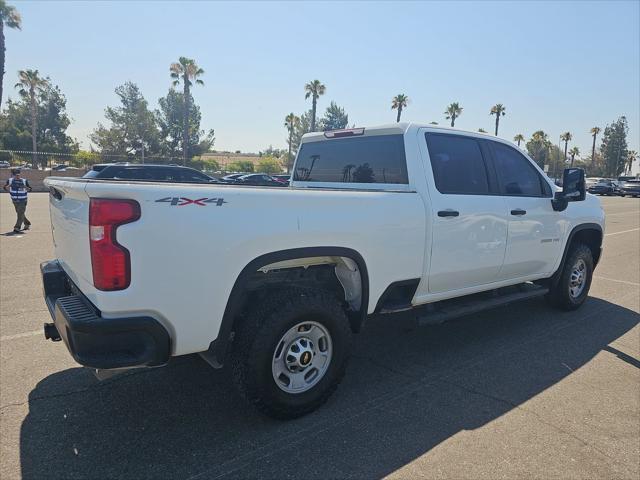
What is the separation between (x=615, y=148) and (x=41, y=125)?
109 m

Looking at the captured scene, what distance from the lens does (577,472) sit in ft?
8.64

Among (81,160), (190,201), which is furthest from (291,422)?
(81,160)

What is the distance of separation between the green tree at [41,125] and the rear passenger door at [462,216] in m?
63.8

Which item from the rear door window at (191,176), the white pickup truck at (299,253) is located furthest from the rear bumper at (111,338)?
the rear door window at (191,176)

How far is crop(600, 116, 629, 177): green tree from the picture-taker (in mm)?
99575

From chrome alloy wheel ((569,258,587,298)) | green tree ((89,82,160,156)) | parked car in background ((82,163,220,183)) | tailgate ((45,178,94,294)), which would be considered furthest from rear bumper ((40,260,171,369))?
green tree ((89,82,160,156))

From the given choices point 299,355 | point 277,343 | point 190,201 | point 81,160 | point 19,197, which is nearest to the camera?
point 190,201

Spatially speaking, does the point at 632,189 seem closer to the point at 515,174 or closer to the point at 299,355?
the point at 515,174

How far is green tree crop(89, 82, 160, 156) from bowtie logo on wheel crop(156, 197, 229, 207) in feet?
209

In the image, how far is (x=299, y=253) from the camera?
2.92 m

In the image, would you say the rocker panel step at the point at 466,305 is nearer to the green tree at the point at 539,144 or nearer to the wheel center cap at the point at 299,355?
the wheel center cap at the point at 299,355

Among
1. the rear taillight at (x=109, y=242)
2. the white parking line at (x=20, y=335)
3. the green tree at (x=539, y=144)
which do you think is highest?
the green tree at (x=539, y=144)

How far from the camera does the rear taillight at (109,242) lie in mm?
2320

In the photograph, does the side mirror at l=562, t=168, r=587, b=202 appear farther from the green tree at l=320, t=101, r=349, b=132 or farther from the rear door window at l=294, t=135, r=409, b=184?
the green tree at l=320, t=101, r=349, b=132
